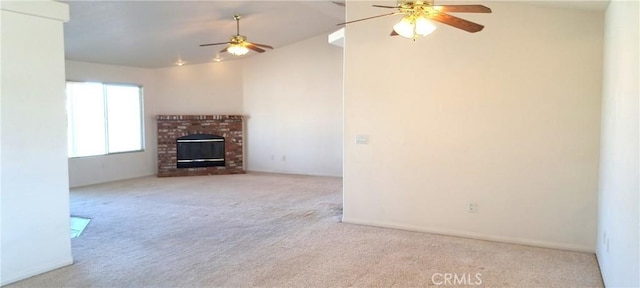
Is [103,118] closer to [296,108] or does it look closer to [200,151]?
[200,151]

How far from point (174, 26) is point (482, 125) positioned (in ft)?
14.1

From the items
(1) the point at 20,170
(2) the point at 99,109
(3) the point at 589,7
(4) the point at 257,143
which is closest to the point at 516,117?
(3) the point at 589,7

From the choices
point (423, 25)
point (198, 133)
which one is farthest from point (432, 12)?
point (198, 133)

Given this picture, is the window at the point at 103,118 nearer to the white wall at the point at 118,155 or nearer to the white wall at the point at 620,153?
the white wall at the point at 118,155

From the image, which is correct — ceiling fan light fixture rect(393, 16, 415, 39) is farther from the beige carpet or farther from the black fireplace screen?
the black fireplace screen

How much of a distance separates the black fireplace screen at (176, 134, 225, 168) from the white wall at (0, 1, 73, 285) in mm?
5497

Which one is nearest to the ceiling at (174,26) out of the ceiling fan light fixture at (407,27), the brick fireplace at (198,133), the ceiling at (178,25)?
the ceiling at (178,25)

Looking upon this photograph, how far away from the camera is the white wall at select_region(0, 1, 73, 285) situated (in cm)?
319

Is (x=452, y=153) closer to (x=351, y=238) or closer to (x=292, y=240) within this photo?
(x=351, y=238)

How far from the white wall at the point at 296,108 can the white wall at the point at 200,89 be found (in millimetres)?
280

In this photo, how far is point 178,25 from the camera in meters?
5.74

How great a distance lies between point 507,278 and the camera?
3299mm

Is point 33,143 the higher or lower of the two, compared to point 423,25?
lower

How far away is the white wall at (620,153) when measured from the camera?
7.13 feet
